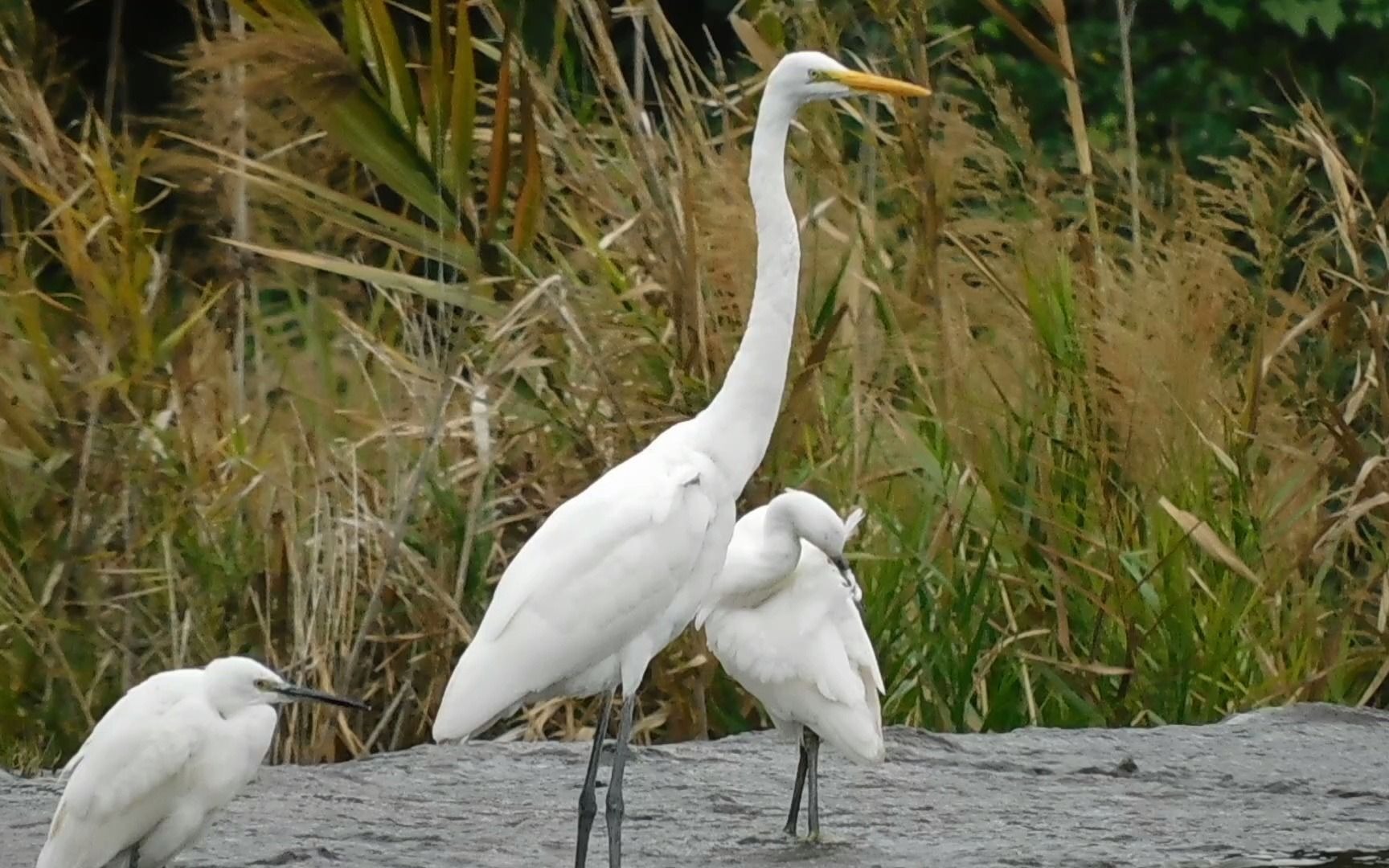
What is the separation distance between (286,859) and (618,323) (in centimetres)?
190

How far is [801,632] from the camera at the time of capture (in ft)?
15.0

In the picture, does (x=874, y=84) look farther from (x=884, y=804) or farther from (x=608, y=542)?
(x=884, y=804)

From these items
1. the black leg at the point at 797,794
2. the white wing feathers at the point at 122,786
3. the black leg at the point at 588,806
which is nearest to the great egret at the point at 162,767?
the white wing feathers at the point at 122,786

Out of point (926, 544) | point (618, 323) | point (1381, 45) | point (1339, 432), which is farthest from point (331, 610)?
point (1381, 45)

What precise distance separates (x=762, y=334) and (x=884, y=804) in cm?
111

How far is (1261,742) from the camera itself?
5.21m

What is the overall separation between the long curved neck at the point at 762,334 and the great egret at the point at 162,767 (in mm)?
897

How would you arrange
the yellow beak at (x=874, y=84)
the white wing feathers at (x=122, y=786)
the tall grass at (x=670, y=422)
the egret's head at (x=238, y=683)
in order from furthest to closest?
the tall grass at (x=670, y=422), the yellow beak at (x=874, y=84), the egret's head at (x=238, y=683), the white wing feathers at (x=122, y=786)

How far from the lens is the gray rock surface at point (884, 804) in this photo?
4.45 metres

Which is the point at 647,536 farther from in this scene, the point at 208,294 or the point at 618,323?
the point at 208,294

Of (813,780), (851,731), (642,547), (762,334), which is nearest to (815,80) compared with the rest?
(762,334)

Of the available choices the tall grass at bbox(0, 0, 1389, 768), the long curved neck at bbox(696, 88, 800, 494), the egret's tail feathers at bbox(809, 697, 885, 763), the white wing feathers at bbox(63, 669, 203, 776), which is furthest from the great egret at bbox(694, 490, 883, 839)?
the white wing feathers at bbox(63, 669, 203, 776)

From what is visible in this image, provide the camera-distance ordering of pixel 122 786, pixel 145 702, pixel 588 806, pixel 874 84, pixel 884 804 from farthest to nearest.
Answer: pixel 884 804, pixel 874 84, pixel 588 806, pixel 145 702, pixel 122 786

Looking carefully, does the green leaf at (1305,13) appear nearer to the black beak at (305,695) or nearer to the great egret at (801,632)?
the great egret at (801,632)
